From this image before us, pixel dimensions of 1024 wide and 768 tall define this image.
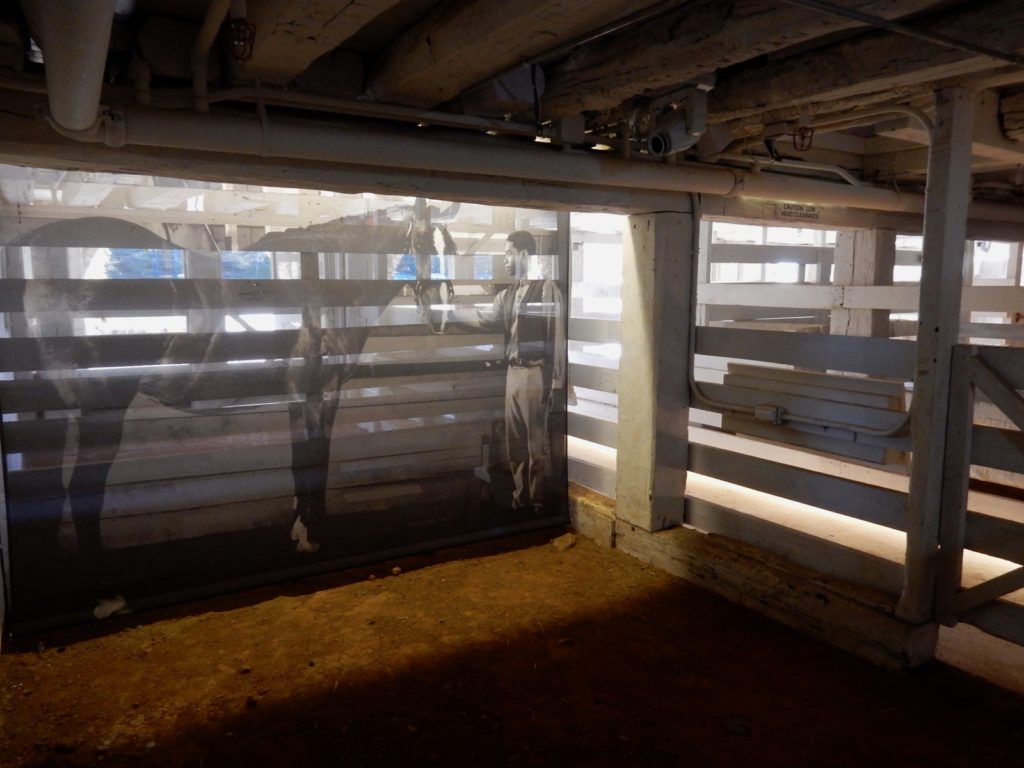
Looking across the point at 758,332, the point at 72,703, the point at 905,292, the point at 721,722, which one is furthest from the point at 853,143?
the point at 72,703

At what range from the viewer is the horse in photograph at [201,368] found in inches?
120

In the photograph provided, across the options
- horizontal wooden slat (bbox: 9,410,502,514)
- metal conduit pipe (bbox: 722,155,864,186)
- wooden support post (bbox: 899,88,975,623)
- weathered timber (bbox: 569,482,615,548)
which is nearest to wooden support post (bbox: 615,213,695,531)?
weathered timber (bbox: 569,482,615,548)

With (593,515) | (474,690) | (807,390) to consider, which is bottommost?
(474,690)

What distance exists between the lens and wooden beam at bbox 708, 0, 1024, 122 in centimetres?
212

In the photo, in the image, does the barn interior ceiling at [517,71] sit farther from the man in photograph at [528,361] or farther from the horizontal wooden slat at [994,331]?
the horizontal wooden slat at [994,331]

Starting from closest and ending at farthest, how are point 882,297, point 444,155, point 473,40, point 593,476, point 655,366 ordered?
point 473,40, point 444,155, point 655,366, point 882,297, point 593,476

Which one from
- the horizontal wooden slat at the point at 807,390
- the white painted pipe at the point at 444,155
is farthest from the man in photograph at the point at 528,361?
the horizontal wooden slat at the point at 807,390

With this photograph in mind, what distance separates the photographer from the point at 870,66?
2455mm

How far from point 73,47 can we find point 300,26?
2.56 feet

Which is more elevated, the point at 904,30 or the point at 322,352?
the point at 904,30

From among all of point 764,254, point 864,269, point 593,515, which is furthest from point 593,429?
point 764,254

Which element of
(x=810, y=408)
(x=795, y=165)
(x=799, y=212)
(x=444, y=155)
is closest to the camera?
(x=444, y=155)

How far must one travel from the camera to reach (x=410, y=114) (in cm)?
285

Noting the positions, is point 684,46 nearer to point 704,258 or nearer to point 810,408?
point 810,408
